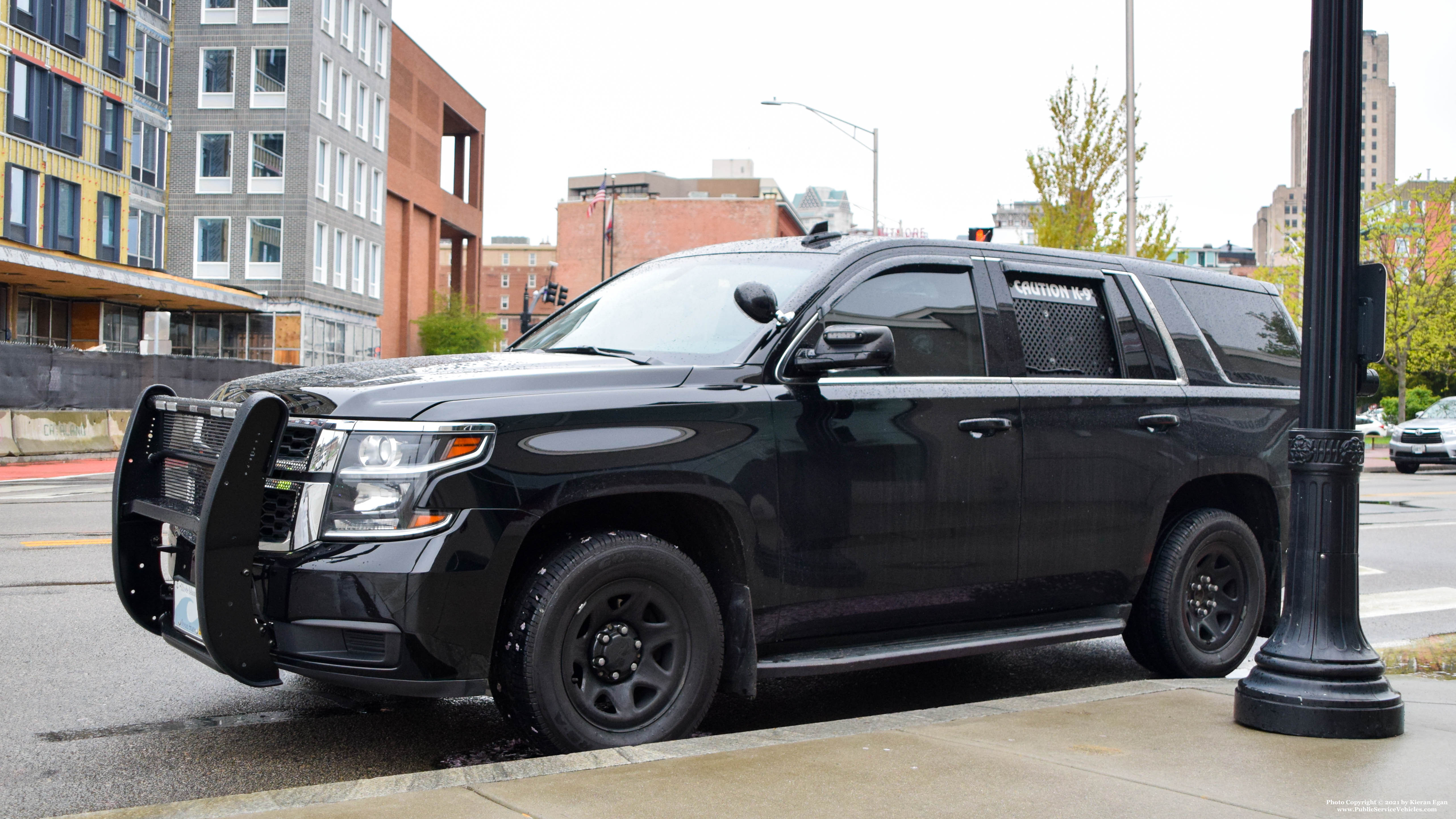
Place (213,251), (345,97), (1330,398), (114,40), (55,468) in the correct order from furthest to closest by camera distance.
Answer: (345,97)
(213,251)
(114,40)
(55,468)
(1330,398)

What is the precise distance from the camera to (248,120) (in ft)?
166

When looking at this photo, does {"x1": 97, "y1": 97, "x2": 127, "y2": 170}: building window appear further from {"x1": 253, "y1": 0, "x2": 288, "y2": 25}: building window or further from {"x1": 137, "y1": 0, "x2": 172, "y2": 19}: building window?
{"x1": 253, "y1": 0, "x2": 288, "y2": 25}: building window

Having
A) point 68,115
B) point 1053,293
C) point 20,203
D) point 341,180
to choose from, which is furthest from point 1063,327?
point 341,180

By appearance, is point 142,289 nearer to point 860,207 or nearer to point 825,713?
point 860,207

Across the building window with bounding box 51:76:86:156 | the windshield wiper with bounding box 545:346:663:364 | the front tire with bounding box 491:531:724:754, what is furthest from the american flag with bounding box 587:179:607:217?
the front tire with bounding box 491:531:724:754

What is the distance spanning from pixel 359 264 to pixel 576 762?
5648 centimetres

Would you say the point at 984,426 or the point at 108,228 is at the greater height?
the point at 108,228

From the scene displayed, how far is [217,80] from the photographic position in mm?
50531

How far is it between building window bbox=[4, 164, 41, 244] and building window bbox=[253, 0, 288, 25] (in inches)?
606

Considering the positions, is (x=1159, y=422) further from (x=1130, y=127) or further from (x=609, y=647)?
(x=1130, y=127)

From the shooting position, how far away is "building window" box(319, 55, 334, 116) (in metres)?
51.8

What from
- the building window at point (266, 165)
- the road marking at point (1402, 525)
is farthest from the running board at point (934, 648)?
the building window at point (266, 165)

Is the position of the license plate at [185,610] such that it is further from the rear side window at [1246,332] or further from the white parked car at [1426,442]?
the white parked car at [1426,442]

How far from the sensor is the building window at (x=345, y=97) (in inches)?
2146
